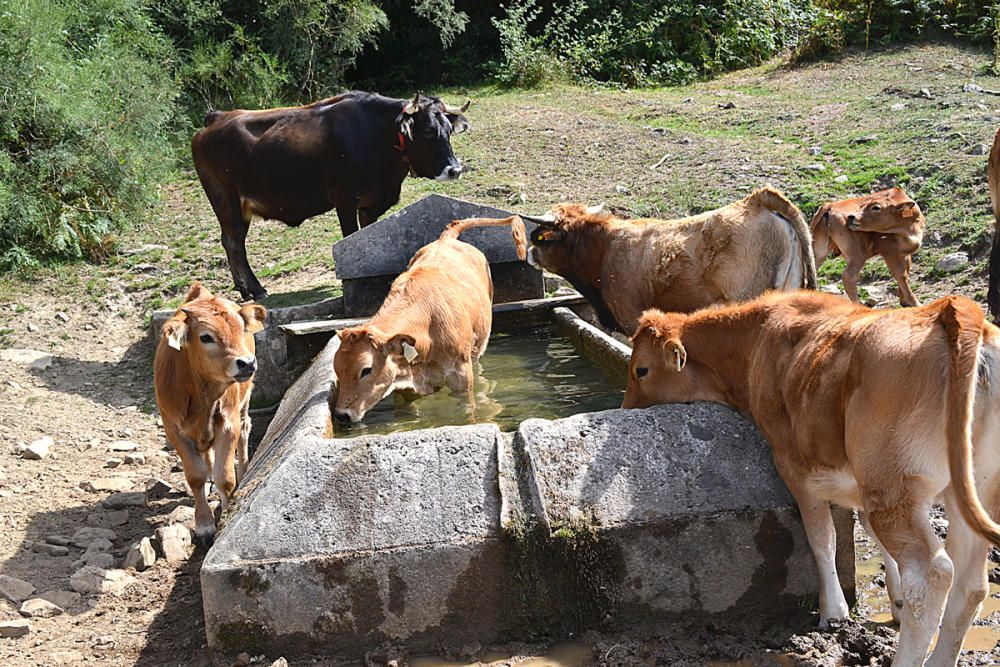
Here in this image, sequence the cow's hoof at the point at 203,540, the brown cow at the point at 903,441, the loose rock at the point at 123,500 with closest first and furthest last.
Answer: the brown cow at the point at 903,441, the cow's hoof at the point at 203,540, the loose rock at the point at 123,500

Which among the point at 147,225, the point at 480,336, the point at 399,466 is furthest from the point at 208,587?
the point at 147,225

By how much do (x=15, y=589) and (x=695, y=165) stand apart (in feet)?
32.6

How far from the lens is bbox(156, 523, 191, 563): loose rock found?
6363mm

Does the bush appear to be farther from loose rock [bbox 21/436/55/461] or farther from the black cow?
loose rock [bbox 21/436/55/461]

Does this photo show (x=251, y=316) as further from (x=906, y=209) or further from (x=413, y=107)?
(x=906, y=209)

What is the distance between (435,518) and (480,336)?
3460 millimetres

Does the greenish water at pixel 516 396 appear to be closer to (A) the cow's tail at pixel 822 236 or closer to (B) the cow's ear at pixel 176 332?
(B) the cow's ear at pixel 176 332

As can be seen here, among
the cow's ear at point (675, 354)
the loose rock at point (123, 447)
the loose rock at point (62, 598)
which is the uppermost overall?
the cow's ear at point (675, 354)

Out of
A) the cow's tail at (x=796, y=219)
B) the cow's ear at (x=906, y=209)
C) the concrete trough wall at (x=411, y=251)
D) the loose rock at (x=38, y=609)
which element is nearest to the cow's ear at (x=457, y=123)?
the concrete trough wall at (x=411, y=251)

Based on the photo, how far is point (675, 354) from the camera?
5.48 metres

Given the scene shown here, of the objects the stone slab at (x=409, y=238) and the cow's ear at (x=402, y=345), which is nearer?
the cow's ear at (x=402, y=345)

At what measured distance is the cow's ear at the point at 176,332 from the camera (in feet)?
21.2

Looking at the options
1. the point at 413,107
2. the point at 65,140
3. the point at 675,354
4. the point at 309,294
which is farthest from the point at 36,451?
the point at 65,140

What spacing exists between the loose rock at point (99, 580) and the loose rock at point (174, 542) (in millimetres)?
294
